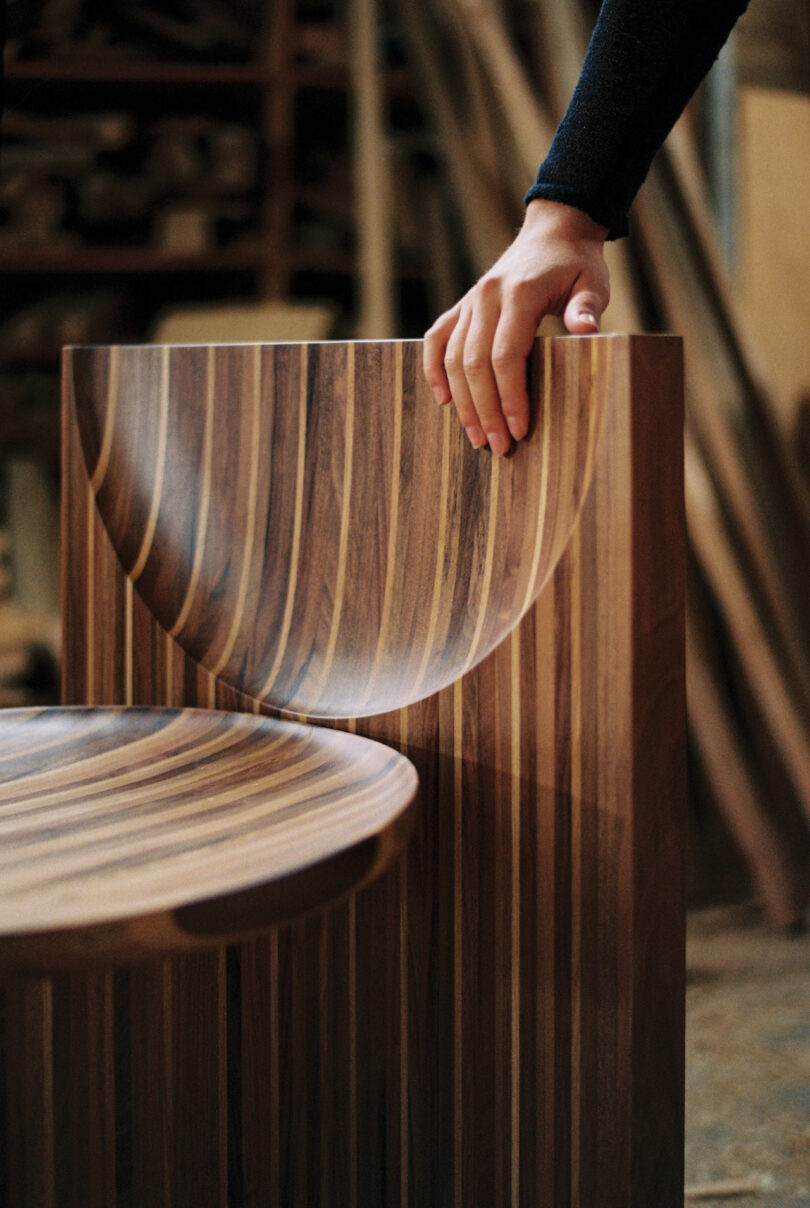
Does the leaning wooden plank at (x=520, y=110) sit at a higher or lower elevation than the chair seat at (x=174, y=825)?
higher

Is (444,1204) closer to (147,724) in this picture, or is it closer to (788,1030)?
(147,724)

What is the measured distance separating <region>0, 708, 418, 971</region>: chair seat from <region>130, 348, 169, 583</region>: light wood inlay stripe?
5.4 inches

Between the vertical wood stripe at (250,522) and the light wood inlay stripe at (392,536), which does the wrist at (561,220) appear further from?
the vertical wood stripe at (250,522)

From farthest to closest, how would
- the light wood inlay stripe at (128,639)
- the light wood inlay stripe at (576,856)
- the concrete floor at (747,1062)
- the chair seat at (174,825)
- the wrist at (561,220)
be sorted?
the concrete floor at (747,1062) < the light wood inlay stripe at (128,639) < the wrist at (561,220) < the light wood inlay stripe at (576,856) < the chair seat at (174,825)

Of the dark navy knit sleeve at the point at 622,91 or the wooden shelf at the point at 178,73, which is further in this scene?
the wooden shelf at the point at 178,73

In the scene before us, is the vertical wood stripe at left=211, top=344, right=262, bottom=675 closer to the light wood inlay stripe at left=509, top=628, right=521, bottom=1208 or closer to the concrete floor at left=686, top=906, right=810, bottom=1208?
the light wood inlay stripe at left=509, top=628, right=521, bottom=1208

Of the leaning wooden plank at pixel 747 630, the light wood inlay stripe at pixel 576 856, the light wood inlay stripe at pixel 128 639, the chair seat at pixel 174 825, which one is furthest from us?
the leaning wooden plank at pixel 747 630

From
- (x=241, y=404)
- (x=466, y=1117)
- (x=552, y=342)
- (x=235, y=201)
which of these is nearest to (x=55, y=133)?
(x=235, y=201)

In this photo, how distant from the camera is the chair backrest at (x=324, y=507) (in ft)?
2.64

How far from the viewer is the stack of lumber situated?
6.88 feet

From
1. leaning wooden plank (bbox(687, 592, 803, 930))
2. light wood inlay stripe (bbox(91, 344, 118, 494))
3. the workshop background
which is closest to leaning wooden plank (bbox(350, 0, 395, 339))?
the workshop background

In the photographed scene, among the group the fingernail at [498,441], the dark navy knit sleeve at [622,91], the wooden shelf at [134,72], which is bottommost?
the fingernail at [498,441]

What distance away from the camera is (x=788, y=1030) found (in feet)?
5.73

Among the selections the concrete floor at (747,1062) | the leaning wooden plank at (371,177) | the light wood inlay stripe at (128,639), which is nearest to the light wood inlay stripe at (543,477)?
the light wood inlay stripe at (128,639)
